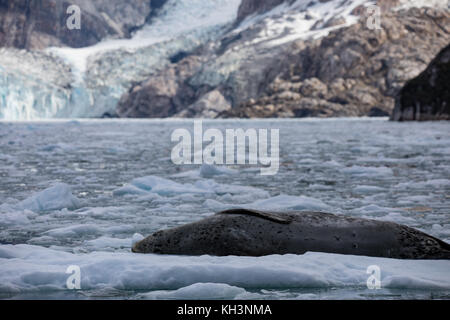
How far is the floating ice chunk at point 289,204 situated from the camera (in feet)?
23.0

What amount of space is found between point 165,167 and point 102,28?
176020 millimetres

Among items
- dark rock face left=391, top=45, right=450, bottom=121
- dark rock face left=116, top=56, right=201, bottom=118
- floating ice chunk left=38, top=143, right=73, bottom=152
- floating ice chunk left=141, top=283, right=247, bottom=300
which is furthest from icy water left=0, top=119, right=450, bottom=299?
dark rock face left=116, top=56, right=201, bottom=118

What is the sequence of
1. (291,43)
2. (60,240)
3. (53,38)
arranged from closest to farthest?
(60,240) → (291,43) → (53,38)

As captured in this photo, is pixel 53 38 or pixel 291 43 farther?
pixel 53 38

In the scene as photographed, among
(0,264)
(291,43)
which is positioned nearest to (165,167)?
(0,264)

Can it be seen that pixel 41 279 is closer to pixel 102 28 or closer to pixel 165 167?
pixel 165 167

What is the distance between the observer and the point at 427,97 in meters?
62.4

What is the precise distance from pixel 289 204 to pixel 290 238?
2442 mm

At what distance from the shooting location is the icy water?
12.4ft

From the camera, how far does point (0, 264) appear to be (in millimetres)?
4152

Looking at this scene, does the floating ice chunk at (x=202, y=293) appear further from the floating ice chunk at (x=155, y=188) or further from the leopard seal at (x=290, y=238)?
the floating ice chunk at (x=155, y=188)

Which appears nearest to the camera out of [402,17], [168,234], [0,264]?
[0,264]

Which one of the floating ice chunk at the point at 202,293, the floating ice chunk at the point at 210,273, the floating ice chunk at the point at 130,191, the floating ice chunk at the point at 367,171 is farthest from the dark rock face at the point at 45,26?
the floating ice chunk at the point at 202,293
